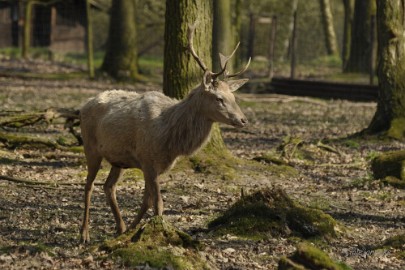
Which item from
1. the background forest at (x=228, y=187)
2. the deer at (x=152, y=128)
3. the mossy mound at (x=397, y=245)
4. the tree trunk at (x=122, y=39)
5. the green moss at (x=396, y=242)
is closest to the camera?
the background forest at (x=228, y=187)

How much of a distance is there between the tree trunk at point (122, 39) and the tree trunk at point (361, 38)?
8.46 metres

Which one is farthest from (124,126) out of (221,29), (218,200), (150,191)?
(221,29)

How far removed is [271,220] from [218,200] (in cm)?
214

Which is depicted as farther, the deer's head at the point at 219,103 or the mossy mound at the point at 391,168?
the mossy mound at the point at 391,168

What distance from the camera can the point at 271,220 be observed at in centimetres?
976

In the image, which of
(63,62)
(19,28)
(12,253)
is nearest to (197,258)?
(12,253)

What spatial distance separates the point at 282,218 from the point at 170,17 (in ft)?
14.9

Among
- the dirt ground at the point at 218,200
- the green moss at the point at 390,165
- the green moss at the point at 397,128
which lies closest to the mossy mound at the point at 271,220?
the dirt ground at the point at 218,200

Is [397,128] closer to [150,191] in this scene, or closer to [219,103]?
[219,103]

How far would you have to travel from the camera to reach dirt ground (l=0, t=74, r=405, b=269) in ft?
28.5

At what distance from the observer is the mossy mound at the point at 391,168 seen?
13172mm

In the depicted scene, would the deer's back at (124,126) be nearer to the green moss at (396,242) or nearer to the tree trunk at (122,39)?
the green moss at (396,242)

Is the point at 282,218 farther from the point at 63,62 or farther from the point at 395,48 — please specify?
the point at 63,62

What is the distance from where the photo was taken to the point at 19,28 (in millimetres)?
47219
